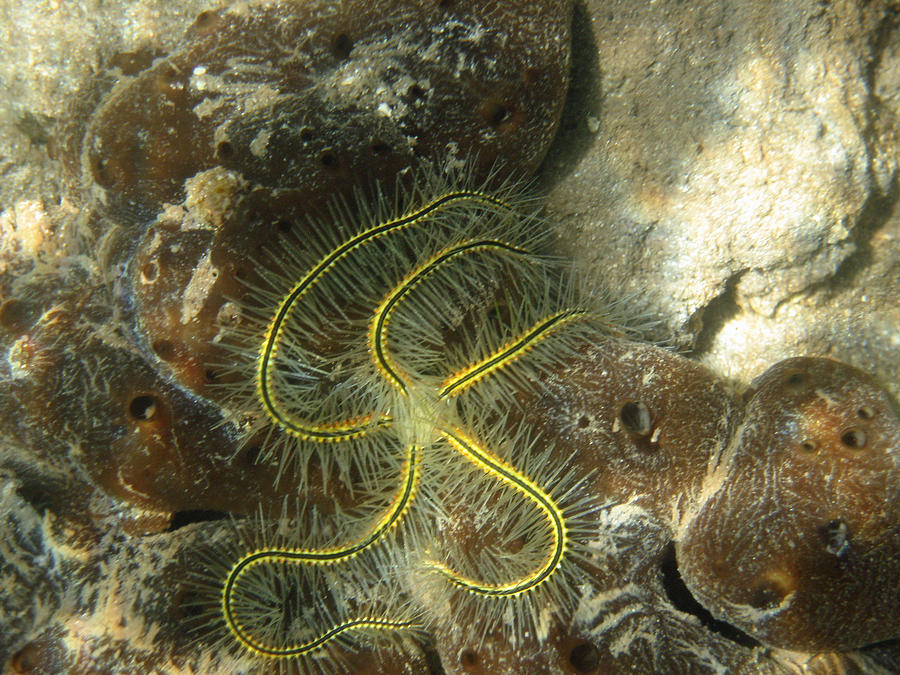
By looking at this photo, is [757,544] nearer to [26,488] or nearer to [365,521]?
[365,521]

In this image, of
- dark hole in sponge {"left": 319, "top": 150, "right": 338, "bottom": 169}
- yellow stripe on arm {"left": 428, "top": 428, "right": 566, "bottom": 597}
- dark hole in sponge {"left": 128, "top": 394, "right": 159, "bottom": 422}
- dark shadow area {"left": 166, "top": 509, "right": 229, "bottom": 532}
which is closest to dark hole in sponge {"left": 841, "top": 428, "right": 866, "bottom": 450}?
yellow stripe on arm {"left": 428, "top": 428, "right": 566, "bottom": 597}

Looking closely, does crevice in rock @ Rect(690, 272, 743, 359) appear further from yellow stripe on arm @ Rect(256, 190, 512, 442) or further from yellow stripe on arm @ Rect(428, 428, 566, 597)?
yellow stripe on arm @ Rect(256, 190, 512, 442)

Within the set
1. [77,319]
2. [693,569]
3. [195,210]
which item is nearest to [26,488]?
[77,319]

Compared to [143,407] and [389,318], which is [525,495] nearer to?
[389,318]

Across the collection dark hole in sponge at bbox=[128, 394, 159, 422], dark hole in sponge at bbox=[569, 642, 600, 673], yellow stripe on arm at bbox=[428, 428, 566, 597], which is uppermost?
dark hole in sponge at bbox=[128, 394, 159, 422]

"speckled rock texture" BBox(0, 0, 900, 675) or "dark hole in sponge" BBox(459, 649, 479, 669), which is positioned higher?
"speckled rock texture" BBox(0, 0, 900, 675)

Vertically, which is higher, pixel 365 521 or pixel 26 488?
pixel 26 488
